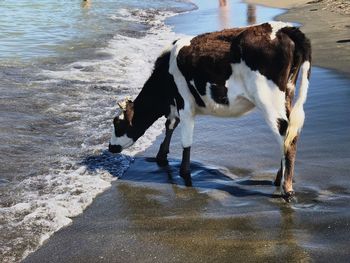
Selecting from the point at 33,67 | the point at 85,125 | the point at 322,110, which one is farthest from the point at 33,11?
the point at 322,110

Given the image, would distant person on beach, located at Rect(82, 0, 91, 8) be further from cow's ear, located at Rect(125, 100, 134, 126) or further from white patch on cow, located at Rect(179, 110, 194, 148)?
white patch on cow, located at Rect(179, 110, 194, 148)

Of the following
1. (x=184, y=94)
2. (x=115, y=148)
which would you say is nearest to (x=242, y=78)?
(x=184, y=94)

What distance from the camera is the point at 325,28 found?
1603cm

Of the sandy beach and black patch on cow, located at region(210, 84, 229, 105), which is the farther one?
black patch on cow, located at region(210, 84, 229, 105)

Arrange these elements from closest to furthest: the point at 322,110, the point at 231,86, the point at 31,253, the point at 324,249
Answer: the point at 324,249
the point at 31,253
the point at 231,86
the point at 322,110

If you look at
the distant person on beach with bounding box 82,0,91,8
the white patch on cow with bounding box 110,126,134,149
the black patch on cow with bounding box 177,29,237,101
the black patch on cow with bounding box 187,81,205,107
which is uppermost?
the black patch on cow with bounding box 177,29,237,101

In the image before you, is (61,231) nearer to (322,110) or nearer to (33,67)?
(322,110)

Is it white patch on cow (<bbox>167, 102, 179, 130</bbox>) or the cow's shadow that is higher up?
white patch on cow (<bbox>167, 102, 179, 130</bbox>)

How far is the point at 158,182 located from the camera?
6.54 meters

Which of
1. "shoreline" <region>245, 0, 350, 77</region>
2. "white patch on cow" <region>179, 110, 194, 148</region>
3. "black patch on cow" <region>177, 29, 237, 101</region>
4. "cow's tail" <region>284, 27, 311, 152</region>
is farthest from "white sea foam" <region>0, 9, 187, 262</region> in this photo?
"shoreline" <region>245, 0, 350, 77</region>

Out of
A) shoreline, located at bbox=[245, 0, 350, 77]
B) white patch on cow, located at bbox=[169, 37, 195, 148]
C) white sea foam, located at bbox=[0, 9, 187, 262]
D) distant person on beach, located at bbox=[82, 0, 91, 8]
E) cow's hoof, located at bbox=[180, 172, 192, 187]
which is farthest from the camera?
distant person on beach, located at bbox=[82, 0, 91, 8]

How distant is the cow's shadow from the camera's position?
6023 mm

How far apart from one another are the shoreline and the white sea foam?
4.17m

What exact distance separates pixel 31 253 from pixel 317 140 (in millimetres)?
4223
